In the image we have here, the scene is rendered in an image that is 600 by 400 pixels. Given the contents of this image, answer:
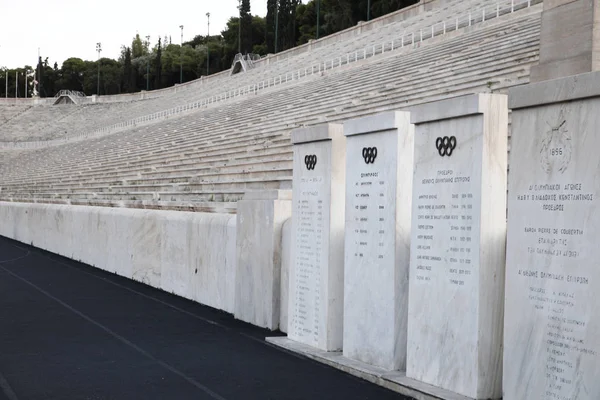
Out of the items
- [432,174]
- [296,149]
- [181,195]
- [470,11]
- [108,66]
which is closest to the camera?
[432,174]

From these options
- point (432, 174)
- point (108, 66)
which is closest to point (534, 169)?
point (432, 174)

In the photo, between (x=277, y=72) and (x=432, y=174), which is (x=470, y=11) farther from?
(x=432, y=174)

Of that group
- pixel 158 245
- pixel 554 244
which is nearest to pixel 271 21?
pixel 158 245

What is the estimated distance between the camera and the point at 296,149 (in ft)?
26.4

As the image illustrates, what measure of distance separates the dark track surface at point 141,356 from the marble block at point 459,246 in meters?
0.55

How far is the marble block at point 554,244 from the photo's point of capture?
4.30 meters

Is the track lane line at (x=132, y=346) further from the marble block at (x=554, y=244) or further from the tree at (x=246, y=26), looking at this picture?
the tree at (x=246, y=26)

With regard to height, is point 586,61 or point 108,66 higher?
point 108,66

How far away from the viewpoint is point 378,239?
21.2 feet

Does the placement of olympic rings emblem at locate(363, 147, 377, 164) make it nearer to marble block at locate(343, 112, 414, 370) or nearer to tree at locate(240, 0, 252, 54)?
marble block at locate(343, 112, 414, 370)

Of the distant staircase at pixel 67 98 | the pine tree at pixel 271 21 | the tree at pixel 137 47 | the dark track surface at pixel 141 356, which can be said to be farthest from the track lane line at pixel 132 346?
the tree at pixel 137 47

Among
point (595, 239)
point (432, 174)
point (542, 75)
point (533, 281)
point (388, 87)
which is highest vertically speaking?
point (388, 87)

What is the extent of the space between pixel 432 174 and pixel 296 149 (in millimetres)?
2490

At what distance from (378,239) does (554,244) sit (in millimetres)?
2077
